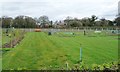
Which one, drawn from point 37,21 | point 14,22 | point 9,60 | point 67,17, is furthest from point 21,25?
point 9,60

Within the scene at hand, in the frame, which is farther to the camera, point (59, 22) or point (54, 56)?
point (59, 22)

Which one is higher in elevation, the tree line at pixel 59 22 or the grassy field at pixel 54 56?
the tree line at pixel 59 22

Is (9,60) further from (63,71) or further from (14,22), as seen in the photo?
(14,22)

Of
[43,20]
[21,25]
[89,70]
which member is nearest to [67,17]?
[43,20]

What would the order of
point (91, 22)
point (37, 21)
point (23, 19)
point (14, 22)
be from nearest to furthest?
point (14, 22) → point (23, 19) → point (91, 22) → point (37, 21)

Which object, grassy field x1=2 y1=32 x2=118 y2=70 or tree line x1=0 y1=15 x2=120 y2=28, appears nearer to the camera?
grassy field x1=2 y1=32 x2=118 y2=70

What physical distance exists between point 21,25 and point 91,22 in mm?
29337

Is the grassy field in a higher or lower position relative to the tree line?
lower

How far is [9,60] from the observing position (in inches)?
537

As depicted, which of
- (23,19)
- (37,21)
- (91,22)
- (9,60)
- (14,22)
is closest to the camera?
(9,60)

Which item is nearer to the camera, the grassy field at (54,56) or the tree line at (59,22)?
the grassy field at (54,56)

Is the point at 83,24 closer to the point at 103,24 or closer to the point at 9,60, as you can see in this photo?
the point at 103,24

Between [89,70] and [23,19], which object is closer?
[89,70]

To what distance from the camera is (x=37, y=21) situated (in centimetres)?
10419
